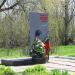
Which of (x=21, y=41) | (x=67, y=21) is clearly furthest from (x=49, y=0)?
(x=67, y=21)

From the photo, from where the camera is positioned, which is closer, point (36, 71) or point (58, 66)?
point (36, 71)

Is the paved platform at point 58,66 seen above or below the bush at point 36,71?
below

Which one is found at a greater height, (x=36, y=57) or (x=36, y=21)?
(x=36, y=21)

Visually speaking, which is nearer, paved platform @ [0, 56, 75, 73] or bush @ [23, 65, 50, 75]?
bush @ [23, 65, 50, 75]

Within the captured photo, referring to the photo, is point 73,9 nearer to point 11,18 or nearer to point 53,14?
point 53,14

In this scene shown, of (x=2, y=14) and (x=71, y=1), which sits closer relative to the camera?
(x=2, y=14)

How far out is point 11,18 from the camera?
28.6 m

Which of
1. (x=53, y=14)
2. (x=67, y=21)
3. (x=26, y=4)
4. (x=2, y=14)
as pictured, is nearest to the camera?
(x=26, y=4)

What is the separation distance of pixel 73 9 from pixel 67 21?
2.76 meters

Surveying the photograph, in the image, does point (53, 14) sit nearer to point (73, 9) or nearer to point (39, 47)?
point (73, 9)

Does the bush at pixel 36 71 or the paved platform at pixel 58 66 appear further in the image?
the paved platform at pixel 58 66

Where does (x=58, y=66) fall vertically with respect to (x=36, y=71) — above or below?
below

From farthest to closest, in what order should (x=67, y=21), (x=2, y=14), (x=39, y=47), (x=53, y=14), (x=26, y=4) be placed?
(x=67, y=21), (x=53, y=14), (x=2, y=14), (x=26, y=4), (x=39, y=47)

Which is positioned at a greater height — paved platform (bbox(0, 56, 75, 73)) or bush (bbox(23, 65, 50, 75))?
bush (bbox(23, 65, 50, 75))
